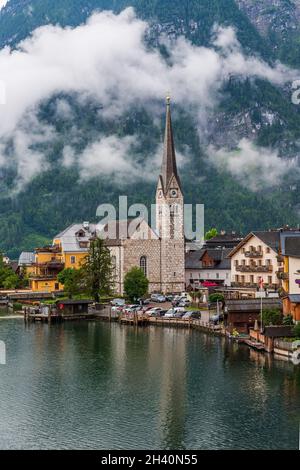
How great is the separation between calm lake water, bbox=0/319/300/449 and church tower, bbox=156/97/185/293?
3409cm

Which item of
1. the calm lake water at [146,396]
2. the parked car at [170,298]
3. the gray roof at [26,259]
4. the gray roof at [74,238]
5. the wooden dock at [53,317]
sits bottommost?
the calm lake water at [146,396]

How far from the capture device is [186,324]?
71625mm

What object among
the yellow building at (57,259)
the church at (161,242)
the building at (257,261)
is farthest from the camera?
the yellow building at (57,259)

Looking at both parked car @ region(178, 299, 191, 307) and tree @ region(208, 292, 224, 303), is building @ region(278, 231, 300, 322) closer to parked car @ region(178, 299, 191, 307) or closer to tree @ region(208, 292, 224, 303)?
tree @ region(208, 292, 224, 303)

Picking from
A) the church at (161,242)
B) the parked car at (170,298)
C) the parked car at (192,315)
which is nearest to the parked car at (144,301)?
the parked car at (170,298)

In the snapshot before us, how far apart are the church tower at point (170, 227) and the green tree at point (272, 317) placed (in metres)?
36.9

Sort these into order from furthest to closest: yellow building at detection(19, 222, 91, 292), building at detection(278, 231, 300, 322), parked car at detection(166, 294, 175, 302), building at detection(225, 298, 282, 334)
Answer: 1. yellow building at detection(19, 222, 91, 292)
2. parked car at detection(166, 294, 175, 302)
3. building at detection(225, 298, 282, 334)
4. building at detection(278, 231, 300, 322)

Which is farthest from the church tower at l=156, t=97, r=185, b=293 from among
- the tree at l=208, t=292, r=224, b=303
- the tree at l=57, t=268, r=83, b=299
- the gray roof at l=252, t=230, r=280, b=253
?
the tree at l=208, t=292, r=224, b=303

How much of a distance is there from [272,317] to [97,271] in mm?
29892

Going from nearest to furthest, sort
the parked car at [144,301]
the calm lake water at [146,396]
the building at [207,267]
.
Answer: the calm lake water at [146,396] → the parked car at [144,301] → the building at [207,267]

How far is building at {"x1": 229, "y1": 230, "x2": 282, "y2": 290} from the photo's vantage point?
263 ft

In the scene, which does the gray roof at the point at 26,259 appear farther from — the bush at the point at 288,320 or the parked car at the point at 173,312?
the bush at the point at 288,320

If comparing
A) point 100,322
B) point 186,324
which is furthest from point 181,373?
point 100,322

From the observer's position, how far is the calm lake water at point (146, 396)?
36.1m
